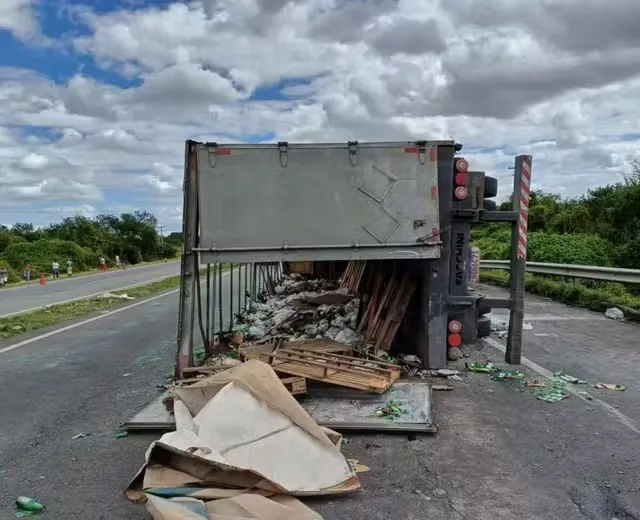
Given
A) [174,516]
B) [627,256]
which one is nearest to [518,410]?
[174,516]

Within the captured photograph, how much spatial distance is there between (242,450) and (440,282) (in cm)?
356

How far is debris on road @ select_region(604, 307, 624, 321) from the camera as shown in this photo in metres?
11.4

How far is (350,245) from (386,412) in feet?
6.31

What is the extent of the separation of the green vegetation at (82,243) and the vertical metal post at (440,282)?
36.3 m

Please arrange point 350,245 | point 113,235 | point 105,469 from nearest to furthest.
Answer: point 105,469 → point 350,245 → point 113,235

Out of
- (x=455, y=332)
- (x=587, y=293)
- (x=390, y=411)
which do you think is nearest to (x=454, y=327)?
(x=455, y=332)

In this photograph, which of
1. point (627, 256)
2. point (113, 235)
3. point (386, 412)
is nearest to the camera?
point (386, 412)

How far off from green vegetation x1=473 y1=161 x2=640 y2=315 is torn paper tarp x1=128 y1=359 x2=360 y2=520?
30.0 feet

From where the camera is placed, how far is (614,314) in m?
11.6

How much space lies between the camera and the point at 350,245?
6.54 meters

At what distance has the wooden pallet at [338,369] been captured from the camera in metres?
5.94

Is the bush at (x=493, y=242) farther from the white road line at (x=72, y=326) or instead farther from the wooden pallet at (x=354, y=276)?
the white road line at (x=72, y=326)

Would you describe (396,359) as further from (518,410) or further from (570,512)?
(570,512)

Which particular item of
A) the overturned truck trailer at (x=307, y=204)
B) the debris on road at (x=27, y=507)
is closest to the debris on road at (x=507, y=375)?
the overturned truck trailer at (x=307, y=204)
